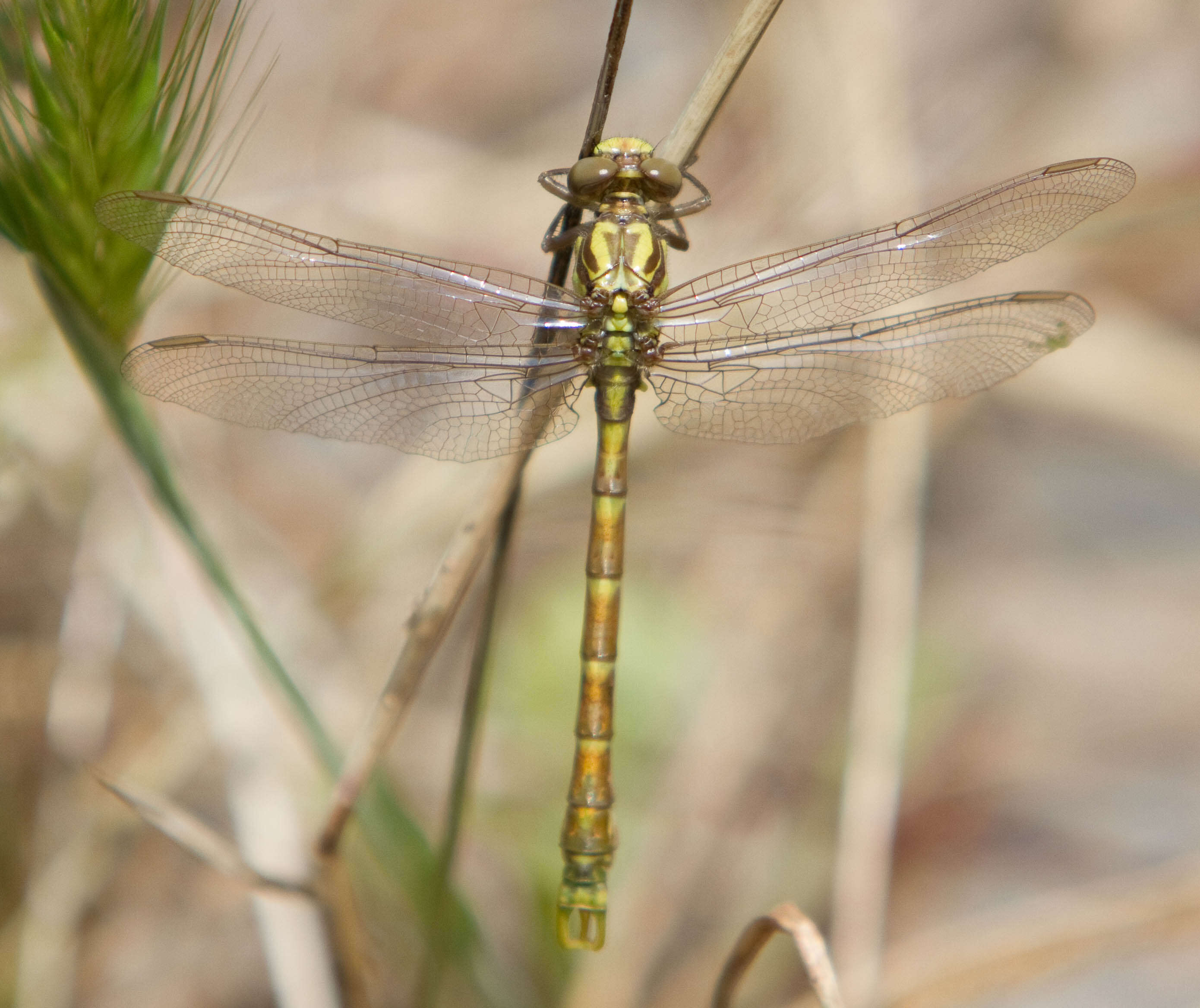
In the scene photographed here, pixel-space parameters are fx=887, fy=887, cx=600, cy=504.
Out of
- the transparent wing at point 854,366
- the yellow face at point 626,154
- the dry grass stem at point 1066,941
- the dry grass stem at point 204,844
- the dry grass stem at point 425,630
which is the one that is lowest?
the dry grass stem at point 1066,941

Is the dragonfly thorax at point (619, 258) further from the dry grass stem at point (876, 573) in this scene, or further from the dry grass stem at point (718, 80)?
the dry grass stem at point (876, 573)

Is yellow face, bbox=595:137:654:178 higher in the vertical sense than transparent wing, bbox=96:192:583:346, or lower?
higher

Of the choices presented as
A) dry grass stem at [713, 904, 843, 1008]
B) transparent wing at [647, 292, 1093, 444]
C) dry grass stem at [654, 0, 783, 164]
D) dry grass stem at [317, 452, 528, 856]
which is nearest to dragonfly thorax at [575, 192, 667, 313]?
transparent wing at [647, 292, 1093, 444]

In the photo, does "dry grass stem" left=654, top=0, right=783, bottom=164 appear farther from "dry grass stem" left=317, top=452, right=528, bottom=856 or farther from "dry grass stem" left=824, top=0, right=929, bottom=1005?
"dry grass stem" left=824, top=0, right=929, bottom=1005

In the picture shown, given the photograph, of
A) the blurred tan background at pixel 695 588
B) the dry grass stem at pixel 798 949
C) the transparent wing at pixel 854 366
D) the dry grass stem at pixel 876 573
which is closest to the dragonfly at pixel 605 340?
the transparent wing at pixel 854 366

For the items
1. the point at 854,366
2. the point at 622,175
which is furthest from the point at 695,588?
the point at 622,175

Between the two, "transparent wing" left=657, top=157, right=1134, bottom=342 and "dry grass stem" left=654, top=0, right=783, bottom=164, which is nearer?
"dry grass stem" left=654, top=0, right=783, bottom=164
